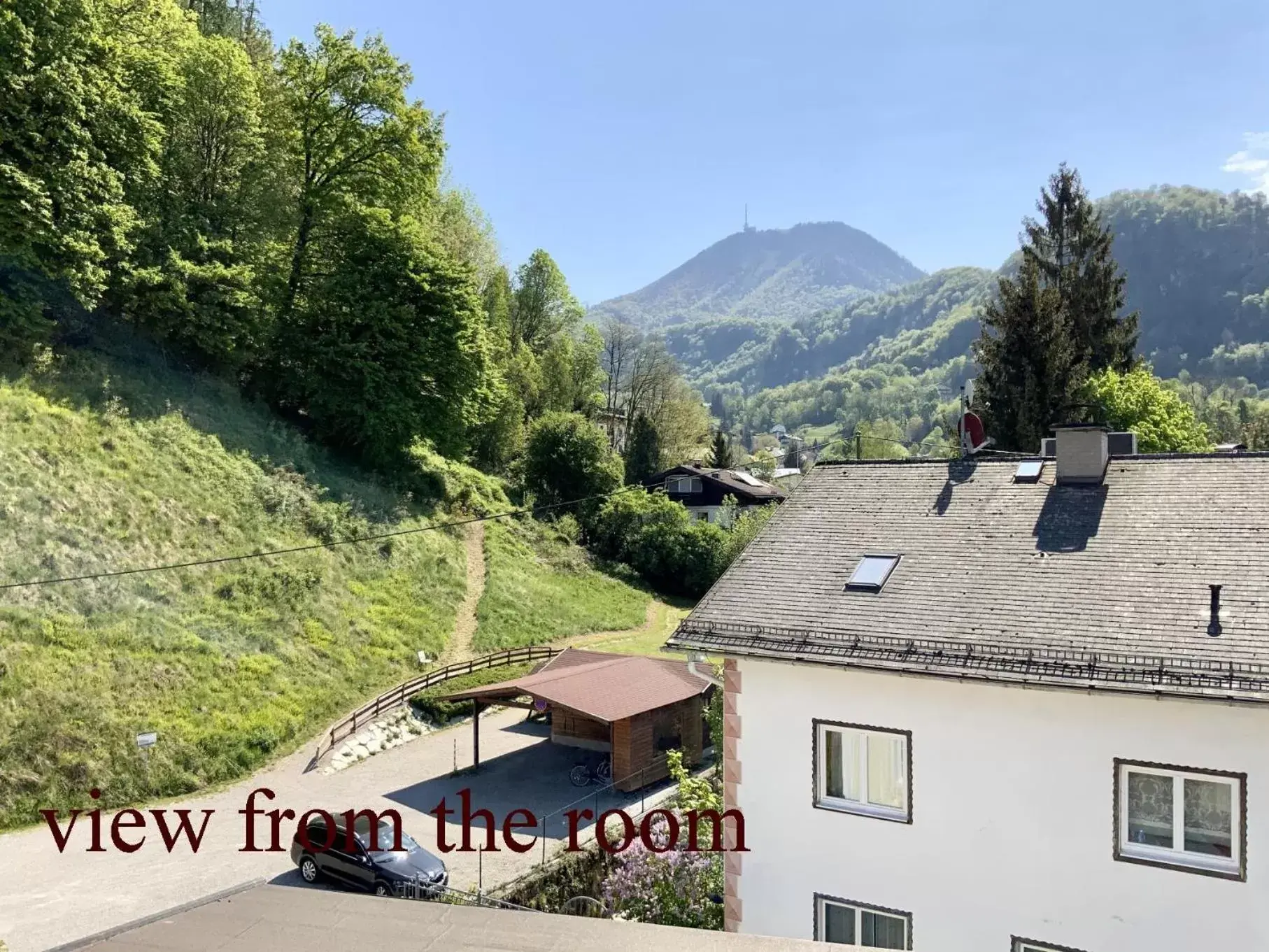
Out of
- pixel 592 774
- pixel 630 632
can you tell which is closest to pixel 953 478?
pixel 592 774

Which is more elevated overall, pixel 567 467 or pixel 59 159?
pixel 59 159

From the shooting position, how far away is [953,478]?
1272 cm

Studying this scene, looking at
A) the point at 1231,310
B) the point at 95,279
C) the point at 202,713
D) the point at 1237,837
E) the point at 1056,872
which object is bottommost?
the point at 202,713

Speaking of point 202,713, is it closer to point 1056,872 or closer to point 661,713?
point 661,713

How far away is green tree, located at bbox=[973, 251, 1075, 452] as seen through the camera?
1203 inches

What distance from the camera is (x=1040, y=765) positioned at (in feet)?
30.3

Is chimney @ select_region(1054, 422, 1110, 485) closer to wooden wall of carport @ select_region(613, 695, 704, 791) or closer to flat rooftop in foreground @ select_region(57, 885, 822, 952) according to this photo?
flat rooftop in foreground @ select_region(57, 885, 822, 952)

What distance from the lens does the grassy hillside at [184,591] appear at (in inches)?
738

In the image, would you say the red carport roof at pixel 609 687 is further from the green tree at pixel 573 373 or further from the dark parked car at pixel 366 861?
the green tree at pixel 573 373

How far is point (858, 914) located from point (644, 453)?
5107cm

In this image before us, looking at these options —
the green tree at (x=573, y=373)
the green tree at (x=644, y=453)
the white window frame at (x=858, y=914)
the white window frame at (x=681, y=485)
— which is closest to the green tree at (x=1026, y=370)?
the white window frame at (x=858, y=914)

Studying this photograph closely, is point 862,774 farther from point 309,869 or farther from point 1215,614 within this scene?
point 309,869

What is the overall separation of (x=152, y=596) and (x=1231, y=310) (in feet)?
777

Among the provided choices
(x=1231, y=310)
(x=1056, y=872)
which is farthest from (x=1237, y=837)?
(x=1231, y=310)
